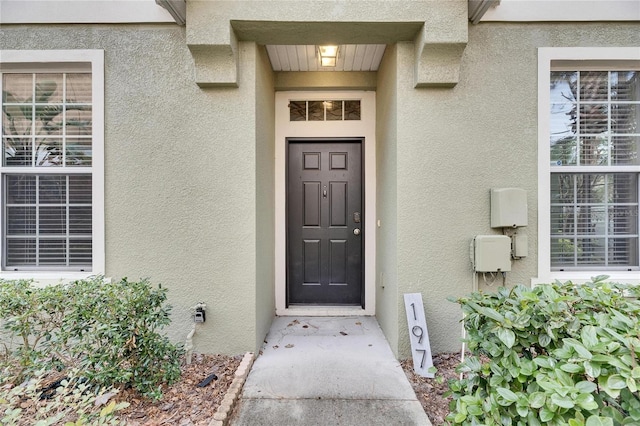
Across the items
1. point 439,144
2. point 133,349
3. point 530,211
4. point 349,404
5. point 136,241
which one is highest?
point 439,144

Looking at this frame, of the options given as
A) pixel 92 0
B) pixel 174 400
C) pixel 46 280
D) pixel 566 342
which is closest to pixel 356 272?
pixel 174 400

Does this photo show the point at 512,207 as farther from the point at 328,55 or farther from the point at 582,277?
the point at 328,55

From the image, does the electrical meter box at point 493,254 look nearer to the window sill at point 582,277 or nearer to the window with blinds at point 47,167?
the window sill at point 582,277

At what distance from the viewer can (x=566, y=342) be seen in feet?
3.67

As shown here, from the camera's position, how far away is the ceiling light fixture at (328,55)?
10.4ft

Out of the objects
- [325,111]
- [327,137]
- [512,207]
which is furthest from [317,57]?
[512,207]

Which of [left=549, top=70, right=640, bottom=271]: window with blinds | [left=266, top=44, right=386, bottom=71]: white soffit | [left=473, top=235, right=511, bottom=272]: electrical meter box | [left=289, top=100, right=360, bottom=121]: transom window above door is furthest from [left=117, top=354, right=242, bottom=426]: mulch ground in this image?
[left=549, top=70, right=640, bottom=271]: window with blinds

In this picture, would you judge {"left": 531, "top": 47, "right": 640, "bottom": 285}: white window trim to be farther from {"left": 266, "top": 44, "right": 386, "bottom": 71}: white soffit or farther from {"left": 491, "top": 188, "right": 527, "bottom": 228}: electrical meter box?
{"left": 266, "top": 44, "right": 386, "bottom": 71}: white soffit

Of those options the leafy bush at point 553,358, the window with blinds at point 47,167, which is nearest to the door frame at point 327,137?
the window with blinds at point 47,167

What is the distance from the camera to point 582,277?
9.39ft

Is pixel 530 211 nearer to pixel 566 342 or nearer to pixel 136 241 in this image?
pixel 566 342

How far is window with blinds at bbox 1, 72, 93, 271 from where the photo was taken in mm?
2984

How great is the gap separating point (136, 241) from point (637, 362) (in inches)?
131

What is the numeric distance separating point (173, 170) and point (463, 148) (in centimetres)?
271
